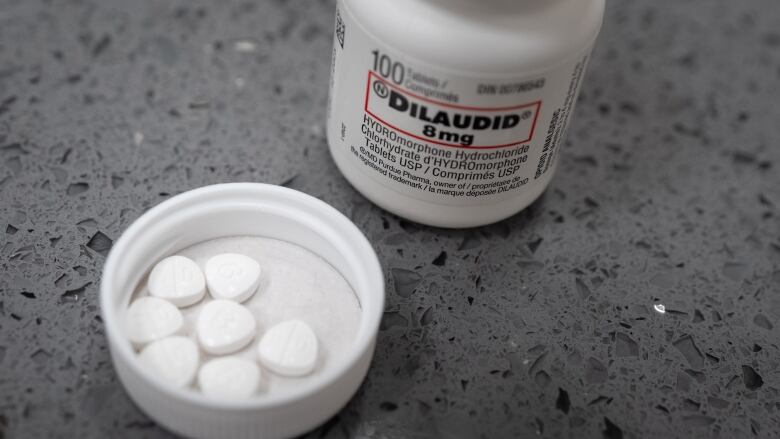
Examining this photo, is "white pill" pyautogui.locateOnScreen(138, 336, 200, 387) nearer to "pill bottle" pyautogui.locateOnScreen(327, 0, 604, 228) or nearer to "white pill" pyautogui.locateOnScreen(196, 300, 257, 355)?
"white pill" pyautogui.locateOnScreen(196, 300, 257, 355)

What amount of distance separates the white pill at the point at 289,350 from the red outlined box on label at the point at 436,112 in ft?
0.58

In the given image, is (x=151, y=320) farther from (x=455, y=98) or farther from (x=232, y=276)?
(x=455, y=98)

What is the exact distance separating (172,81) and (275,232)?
10.1 inches

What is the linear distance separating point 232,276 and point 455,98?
22 centimetres

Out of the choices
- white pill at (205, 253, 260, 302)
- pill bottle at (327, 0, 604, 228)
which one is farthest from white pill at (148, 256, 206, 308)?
pill bottle at (327, 0, 604, 228)

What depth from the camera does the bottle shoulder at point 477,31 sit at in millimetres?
585

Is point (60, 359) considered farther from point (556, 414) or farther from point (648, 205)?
point (648, 205)

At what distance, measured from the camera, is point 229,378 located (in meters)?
0.57

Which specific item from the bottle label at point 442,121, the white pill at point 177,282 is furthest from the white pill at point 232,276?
the bottle label at point 442,121

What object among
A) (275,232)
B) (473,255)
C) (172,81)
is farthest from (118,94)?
(473,255)

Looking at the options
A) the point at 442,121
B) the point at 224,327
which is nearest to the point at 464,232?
the point at 442,121

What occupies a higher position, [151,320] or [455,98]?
[455,98]

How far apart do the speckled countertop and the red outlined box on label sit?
12 cm

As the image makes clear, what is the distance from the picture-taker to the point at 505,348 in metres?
0.66
